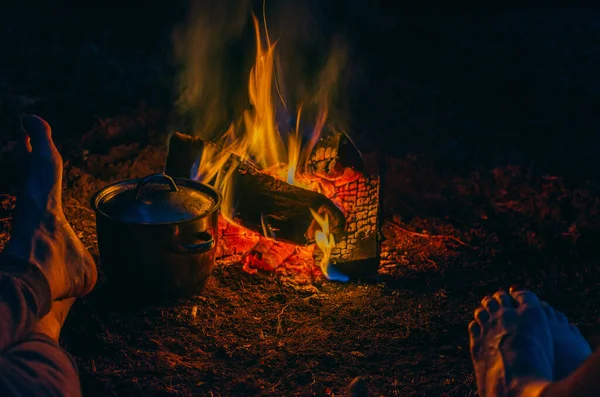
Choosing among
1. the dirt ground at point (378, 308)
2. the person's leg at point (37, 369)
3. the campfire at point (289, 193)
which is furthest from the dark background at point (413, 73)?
the person's leg at point (37, 369)

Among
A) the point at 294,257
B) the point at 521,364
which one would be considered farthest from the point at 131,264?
the point at 521,364

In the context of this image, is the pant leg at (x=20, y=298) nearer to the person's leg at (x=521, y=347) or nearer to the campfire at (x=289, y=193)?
the campfire at (x=289, y=193)

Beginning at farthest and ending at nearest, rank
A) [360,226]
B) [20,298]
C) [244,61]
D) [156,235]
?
[244,61] → [360,226] → [156,235] → [20,298]

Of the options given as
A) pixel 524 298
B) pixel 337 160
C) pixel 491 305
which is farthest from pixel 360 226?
pixel 524 298

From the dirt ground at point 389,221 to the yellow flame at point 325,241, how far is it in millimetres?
188

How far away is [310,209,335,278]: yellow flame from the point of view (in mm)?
3916

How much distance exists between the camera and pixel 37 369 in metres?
2.32

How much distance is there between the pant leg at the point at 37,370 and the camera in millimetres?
2181

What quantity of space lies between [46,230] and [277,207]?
1.52m

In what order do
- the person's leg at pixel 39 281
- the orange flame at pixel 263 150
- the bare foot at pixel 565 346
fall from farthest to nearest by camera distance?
the orange flame at pixel 263 150, the bare foot at pixel 565 346, the person's leg at pixel 39 281

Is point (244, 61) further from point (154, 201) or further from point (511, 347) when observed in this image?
point (511, 347)

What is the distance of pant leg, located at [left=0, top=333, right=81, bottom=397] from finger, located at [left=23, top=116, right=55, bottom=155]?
1.24 m

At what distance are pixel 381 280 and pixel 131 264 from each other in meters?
1.73

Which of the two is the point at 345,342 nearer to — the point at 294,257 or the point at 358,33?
the point at 294,257
